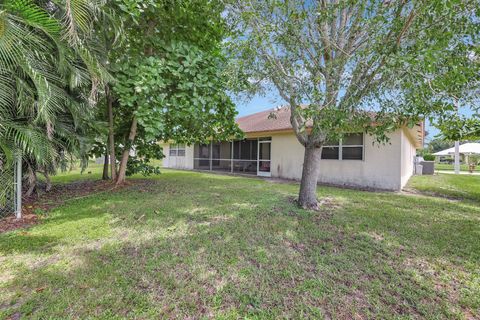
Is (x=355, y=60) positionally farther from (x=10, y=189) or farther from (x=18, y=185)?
(x=10, y=189)

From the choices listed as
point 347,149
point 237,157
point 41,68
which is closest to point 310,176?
point 347,149

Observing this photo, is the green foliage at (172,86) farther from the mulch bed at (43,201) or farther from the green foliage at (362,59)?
the mulch bed at (43,201)

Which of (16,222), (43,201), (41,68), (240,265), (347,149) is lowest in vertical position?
(240,265)

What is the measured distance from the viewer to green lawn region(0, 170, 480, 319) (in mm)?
2332

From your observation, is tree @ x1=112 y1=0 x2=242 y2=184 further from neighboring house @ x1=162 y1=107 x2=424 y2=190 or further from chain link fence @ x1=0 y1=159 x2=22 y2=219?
chain link fence @ x1=0 y1=159 x2=22 y2=219

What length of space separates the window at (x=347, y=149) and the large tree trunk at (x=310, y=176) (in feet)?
14.1

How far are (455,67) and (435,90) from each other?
449 mm

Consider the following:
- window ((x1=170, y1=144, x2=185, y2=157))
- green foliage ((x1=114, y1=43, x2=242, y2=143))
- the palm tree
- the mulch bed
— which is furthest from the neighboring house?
the palm tree

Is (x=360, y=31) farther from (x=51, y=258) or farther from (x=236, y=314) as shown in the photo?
(x=51, y=258)

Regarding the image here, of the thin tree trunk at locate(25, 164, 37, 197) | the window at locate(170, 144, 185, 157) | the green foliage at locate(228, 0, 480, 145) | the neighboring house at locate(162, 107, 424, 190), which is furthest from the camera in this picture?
the window at locate(170, 144, 185, 157)

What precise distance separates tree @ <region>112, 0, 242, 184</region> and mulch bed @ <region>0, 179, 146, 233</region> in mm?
1780

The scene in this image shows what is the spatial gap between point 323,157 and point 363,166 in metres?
1.85

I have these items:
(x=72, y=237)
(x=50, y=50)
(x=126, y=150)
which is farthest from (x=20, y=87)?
(x=126, y=150)

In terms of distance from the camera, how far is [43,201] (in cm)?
622
